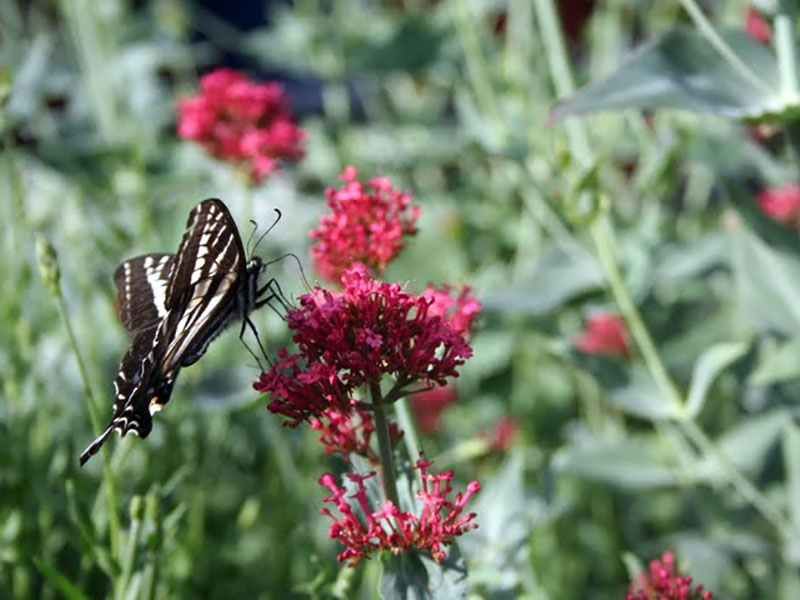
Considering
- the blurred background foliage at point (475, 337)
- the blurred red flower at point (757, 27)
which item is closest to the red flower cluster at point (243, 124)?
the blurred background foliage at point (475, 337)

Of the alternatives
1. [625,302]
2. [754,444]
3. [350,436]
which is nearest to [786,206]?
[754,444]

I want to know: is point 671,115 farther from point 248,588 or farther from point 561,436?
point 248,588

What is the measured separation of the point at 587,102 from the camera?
0.96 metres

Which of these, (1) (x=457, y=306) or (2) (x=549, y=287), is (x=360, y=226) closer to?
(1) (x=457, y=306)

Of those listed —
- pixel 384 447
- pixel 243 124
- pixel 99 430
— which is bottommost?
pixel 384 447

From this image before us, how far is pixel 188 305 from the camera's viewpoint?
2.98 ft

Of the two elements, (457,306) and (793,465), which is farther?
Answer: (793,465)

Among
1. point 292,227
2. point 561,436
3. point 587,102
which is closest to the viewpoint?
point 587,102

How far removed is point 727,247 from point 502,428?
472mm

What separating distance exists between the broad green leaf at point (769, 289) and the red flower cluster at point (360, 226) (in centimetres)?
53

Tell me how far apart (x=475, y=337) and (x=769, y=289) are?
1.18 ft

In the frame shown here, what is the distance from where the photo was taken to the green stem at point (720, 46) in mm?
983

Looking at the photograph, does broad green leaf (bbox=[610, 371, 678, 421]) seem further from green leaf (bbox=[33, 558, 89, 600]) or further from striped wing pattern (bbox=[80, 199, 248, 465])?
green leaf (bbox=[33, 558, 89, 600])

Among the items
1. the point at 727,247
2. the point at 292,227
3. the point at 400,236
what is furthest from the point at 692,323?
the point at 400,236
